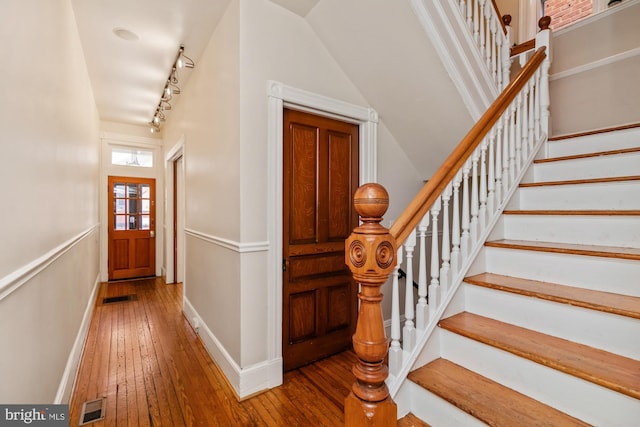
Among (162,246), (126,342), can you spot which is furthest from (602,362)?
(162,246)

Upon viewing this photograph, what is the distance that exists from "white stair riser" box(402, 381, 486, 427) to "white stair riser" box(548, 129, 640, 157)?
7.13 ft

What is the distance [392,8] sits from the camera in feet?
6.65

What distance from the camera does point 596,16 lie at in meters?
2.72

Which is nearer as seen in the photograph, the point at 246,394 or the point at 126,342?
the point at 246,394

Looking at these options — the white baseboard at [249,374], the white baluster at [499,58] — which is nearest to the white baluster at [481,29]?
the white baluster at [499,58]

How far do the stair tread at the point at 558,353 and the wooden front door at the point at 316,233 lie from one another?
46.8 inches

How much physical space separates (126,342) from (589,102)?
4.90 metres

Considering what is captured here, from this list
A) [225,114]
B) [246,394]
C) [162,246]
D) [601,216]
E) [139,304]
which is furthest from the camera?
[162,246]

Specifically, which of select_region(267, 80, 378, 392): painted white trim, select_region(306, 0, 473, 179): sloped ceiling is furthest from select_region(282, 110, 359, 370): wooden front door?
select_region(306, 0, 473, 179): sloped ceiling

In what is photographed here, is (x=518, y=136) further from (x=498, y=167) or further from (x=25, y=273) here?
(x=25, y=273)

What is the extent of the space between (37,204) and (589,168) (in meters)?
3.26

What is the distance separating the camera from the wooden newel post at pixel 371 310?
976mm

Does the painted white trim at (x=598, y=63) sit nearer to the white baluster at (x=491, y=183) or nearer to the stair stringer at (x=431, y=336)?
the white baluster at (x=491, y=183)

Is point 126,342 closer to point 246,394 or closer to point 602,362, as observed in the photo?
point 246,394
